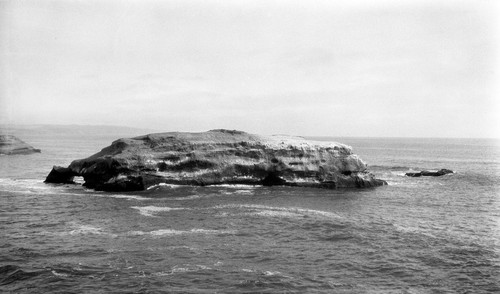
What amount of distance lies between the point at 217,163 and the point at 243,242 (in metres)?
27.4

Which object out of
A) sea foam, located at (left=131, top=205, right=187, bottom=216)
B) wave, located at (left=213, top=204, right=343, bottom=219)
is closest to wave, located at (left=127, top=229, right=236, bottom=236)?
sea foam, located at (left=131, top=205, right=187, bottom=216)

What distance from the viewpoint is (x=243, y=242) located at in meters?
30.5

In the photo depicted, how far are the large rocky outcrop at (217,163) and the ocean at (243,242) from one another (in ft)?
8.99

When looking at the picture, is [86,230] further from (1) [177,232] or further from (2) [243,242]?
(2) [243,242]

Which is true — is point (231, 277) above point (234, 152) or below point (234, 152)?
below

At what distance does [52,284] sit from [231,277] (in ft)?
30.9

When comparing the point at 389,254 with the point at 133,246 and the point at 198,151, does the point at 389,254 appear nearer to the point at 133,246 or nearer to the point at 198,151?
the point at 133,246

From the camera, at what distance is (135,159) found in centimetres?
5275

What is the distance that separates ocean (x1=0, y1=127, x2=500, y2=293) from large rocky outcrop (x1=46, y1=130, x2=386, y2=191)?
274 centimetres

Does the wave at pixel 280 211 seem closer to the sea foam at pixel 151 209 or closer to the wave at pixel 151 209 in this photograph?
the wave at pixel 151 209

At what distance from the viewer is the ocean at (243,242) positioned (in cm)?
2289

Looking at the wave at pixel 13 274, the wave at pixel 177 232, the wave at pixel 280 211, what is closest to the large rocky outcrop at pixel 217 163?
the wave at pixel 280 211

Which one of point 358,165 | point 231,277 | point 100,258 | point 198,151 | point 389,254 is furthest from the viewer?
point 358,165

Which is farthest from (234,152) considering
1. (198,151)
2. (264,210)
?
(264,210)
